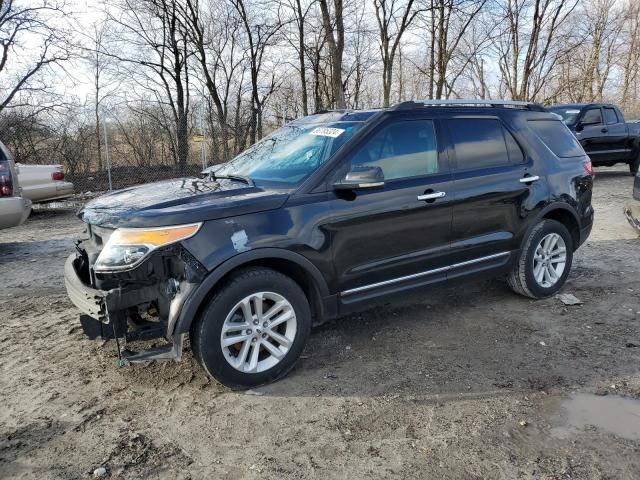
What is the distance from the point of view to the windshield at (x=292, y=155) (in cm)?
358

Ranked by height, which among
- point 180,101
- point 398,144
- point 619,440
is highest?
point 180,101

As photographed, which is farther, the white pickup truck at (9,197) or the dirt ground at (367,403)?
the white pickup truck at (9,197)

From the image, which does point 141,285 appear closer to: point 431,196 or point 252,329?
point 252,329

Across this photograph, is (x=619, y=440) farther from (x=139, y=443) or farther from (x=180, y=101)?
(x=180, y=101)

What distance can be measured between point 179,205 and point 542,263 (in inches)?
137

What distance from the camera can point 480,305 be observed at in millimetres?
4719

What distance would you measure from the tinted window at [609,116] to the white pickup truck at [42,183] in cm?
1342

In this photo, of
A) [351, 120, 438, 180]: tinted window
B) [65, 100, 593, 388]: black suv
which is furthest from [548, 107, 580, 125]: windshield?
[351, 120, 438, 180]: tinted window

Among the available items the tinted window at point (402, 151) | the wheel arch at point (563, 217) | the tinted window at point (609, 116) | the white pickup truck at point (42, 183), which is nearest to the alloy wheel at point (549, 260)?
the wheel arch at point (563, 217)

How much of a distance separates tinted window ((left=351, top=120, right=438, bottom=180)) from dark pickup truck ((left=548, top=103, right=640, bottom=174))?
1012cm

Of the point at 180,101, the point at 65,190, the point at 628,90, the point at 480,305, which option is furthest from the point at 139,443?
the point at 628,90

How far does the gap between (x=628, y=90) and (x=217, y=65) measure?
33.1m

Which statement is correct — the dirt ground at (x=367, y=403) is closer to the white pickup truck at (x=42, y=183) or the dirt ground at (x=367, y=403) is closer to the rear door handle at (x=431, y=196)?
the rear door handle at (x=431, y=196)

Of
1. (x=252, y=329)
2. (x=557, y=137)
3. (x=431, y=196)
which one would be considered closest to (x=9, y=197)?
(x=252, y=329)
